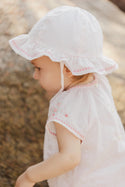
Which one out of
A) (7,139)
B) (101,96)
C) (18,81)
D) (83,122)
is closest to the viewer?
(83,122)

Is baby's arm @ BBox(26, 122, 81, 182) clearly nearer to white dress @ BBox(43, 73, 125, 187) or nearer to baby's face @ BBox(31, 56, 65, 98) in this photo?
white dress @ BBox(43, 73, 125, 187)

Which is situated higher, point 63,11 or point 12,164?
point 63,11

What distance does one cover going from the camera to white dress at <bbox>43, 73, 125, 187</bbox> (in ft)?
4.14

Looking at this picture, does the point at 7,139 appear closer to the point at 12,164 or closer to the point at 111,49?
the point at 12,164

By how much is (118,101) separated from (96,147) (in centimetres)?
62

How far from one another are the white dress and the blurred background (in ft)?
1.75

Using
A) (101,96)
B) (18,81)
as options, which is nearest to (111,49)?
(18,81)

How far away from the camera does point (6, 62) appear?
6.20 ft

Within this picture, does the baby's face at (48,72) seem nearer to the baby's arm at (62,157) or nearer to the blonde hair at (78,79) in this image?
the blonde hair at (78,79)

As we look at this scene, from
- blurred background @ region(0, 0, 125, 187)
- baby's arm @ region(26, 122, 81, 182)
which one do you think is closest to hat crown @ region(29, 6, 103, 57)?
baby's arm @ region(26, 122, 81, 182)

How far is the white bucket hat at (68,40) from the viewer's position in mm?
1217

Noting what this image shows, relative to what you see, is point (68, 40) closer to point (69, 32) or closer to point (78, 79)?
point (69, 32)

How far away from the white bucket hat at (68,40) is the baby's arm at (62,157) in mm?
205

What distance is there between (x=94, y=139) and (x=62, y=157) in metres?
0.20
